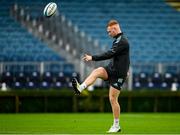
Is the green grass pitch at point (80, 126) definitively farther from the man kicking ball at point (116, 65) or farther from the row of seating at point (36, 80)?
the row of seating at point (36, 80)

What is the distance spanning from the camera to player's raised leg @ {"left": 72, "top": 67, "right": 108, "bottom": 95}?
41.0 ft

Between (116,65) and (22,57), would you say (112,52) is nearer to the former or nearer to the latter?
(116,65)

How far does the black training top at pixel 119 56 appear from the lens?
13.0 metres

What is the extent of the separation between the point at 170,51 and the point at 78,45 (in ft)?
15.2

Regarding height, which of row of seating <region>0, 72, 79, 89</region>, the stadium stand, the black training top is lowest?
row of seating <region>0, 72, 79, 89</region>

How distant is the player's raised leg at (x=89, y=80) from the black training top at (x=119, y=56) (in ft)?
0.70

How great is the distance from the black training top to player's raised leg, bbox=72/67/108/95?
21 cm

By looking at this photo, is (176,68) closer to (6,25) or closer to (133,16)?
(133,16)

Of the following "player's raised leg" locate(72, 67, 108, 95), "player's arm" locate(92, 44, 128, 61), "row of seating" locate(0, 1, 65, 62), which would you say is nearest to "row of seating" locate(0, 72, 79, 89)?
"row of seating" locate(0, 1, 65, 62)

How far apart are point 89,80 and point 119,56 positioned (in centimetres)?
89

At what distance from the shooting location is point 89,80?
12617 mm

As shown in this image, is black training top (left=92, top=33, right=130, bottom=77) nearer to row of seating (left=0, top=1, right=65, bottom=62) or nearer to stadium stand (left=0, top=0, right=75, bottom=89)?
stadium stand (left=0, top=0, right=75, bottom=89)

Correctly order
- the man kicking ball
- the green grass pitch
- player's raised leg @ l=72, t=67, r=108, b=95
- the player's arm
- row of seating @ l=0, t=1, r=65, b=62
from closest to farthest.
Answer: player's raised leg @ l=72, t=67, r=108, b=95 → the player's arm → the man kicking ball → the green grass pitch → row of seating @ l=0, t=1, r=65, b=62

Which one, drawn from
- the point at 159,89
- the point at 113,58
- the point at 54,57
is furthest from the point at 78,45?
the point at 113,58
